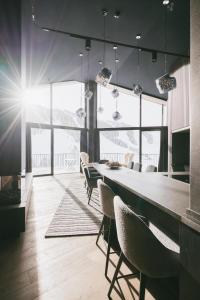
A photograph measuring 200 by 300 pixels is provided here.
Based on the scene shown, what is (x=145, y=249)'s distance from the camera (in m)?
1.23

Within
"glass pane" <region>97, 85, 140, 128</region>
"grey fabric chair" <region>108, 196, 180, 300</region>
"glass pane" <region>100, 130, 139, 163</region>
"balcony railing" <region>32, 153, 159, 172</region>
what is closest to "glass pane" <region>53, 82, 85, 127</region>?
"glass pane" <region>97, 85, 140, 128</region>

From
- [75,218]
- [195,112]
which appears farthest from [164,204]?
[75,218]

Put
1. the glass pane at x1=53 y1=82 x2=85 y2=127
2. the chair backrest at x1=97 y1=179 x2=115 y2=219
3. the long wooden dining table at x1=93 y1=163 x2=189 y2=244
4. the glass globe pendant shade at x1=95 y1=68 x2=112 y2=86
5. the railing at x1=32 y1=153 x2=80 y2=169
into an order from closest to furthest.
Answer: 1. the long wooden dining table at x1=93 y1=163 x2=189 y2=244
2. the chair backrest at x1=97 y1=179 x2=115 y2=219
3. the glass globe pendant shade at x1=95 y1=68 x2=112 y2=86
4. the glass pane at x1=53 y1=82 x2=85 y2=127
5. the railing at x1=32 y1=153 x2=80 y2=169

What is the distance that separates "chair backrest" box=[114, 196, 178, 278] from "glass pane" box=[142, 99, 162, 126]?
24.7 feet

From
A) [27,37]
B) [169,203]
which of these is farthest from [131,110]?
[169,203]

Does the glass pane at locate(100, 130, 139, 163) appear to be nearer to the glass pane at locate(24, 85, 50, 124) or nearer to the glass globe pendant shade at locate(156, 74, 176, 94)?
the glass pane at locate(24, 85, 50, 124)

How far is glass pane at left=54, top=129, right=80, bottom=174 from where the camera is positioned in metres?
9.32

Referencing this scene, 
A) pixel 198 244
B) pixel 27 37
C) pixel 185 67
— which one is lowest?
pixel 198 244

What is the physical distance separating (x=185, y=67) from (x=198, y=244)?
4801 mm

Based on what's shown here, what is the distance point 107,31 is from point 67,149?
20.8 ft

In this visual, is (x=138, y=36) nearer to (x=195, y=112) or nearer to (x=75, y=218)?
(x=75, y=218)

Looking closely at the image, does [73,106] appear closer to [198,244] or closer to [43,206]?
[43,206]

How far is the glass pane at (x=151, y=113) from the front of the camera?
841cm

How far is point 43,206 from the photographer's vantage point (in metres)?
4.54
